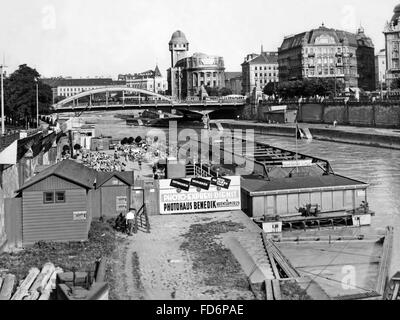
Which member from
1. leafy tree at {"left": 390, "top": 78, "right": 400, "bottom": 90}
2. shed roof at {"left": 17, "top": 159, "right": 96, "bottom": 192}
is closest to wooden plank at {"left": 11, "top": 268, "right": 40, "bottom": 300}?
shed roof at {"left": 17, "top": 159, "right": 96, "bottom": 192}

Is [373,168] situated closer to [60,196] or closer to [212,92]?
[60,196]

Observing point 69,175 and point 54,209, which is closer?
point 54,209

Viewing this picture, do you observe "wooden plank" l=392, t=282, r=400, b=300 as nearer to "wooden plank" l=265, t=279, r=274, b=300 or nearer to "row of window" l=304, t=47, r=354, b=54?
"wooden plank" l=265, t=279, r=274, b=300

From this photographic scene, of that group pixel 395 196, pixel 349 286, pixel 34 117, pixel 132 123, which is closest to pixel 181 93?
pixel 132 123

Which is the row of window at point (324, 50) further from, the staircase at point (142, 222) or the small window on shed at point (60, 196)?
the small window on shed at point (60, 196)

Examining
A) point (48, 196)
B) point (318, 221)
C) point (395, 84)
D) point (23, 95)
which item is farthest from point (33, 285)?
point (395, 84)

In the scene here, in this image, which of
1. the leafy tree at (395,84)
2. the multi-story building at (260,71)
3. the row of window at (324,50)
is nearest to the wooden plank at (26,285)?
the leafy tree at (395,84)
